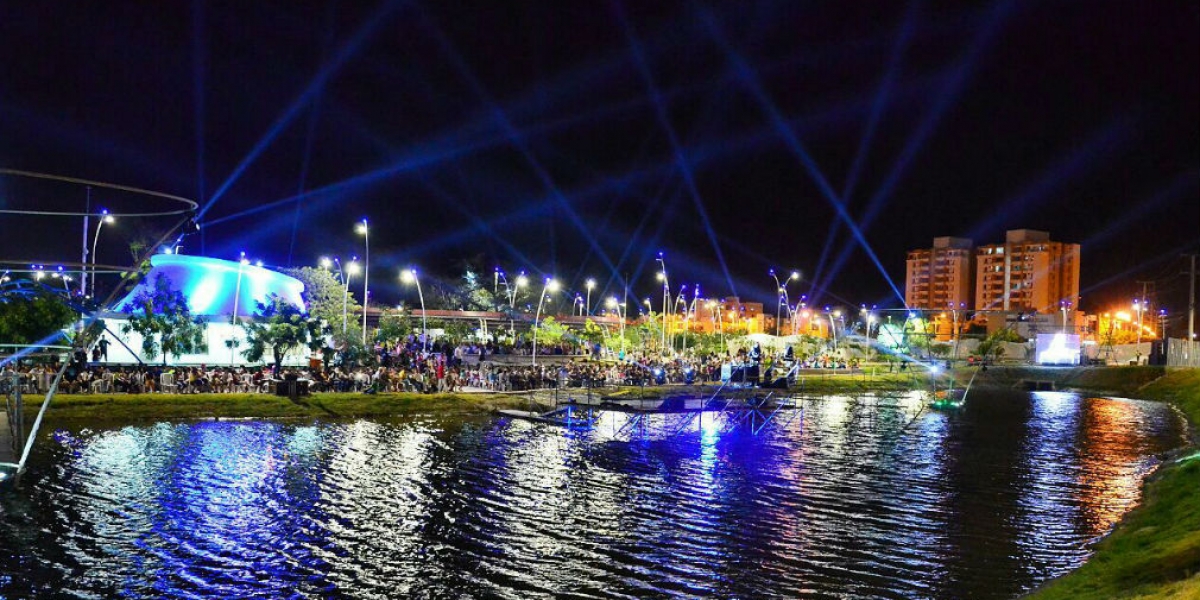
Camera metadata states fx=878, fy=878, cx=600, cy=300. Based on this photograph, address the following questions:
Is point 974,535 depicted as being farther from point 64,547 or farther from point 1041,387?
point 1041,387

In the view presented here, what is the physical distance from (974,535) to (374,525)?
1615 cm

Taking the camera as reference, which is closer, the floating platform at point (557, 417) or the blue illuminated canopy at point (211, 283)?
the floating platform at point (557, 417)

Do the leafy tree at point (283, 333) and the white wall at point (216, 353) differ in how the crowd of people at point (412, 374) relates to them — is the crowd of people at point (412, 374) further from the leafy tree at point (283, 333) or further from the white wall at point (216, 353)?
the white wall at point (216, 353)

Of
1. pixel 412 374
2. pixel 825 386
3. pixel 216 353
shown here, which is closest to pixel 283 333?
pixel 216 353

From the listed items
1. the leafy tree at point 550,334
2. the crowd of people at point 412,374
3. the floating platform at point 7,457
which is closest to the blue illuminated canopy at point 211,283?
the crowd of people at point 412,374

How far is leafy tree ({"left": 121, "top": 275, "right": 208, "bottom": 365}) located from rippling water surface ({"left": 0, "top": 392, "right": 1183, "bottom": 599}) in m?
11.4

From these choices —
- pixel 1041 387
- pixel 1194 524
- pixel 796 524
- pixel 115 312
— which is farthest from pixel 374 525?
pixel 1041 387

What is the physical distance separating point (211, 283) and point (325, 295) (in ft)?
48.0

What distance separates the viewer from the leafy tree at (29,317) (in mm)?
39438

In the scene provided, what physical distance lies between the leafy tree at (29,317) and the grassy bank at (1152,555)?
40.4m

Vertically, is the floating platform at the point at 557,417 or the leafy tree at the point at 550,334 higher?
the leafy tree at the point at 550,334

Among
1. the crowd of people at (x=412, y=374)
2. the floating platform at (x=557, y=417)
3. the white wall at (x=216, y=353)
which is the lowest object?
the floating platform at (x=557, y=417)

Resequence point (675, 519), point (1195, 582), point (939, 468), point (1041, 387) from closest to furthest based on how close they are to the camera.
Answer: point (1195, 582) < point (675, 519) < point (939, 468) < point (1041, 387)

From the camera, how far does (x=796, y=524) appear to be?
24.7 meters
